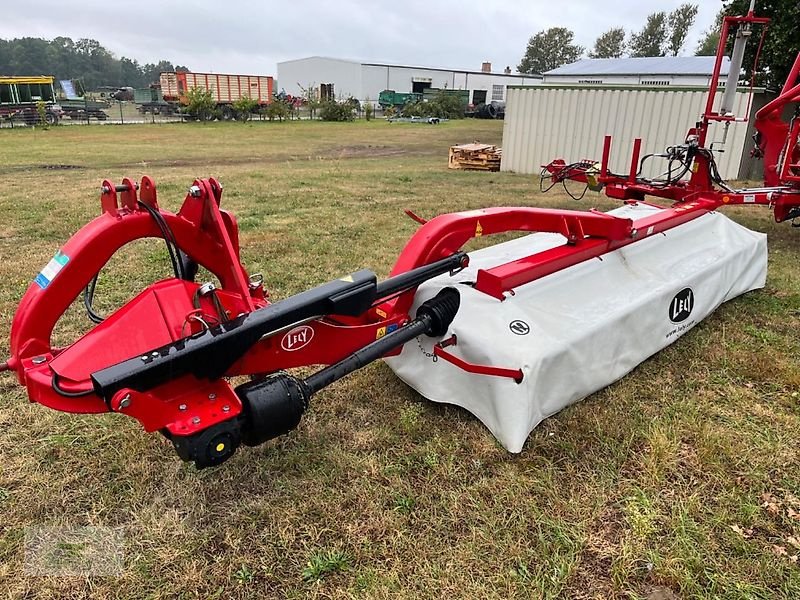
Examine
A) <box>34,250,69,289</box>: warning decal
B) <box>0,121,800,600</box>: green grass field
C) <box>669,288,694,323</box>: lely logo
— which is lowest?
<box>0,121,800,600</box>: green grass field

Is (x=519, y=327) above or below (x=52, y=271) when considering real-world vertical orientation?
below

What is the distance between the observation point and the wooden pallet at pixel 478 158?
12945mm

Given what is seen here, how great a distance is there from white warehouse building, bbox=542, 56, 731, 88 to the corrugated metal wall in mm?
28138

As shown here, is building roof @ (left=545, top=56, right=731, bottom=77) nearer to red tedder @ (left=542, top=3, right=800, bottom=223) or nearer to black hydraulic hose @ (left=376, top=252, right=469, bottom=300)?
red tedder @ (left=542, top=3, right=800, bottom=223)

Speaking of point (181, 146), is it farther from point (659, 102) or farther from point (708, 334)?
point (708, 334)

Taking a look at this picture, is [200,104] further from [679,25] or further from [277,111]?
[679,25]

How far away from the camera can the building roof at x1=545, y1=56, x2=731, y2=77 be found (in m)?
38.3

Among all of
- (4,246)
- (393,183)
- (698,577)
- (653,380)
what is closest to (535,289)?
(653,380)

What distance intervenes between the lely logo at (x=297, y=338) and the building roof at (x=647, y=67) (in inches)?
1617

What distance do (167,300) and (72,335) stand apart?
2.17 m

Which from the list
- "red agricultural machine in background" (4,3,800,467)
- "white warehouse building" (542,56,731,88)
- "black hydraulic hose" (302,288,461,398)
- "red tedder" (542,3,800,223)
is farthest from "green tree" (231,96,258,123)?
"black hydraulic hose" (302,288,461,398)

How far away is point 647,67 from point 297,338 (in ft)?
150

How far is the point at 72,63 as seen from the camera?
112 m

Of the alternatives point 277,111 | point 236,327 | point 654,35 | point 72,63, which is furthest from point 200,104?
point 72,63
